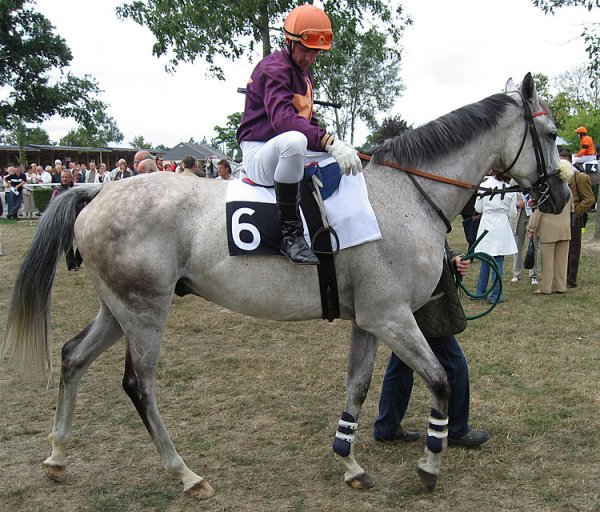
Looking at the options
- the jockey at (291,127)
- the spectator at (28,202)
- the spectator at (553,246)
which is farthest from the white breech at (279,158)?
the spectator at (28,202)

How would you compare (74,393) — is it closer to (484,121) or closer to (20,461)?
(20,461)

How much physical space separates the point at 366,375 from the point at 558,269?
252 inches

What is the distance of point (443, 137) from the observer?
356 cm

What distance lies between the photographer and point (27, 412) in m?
4.56

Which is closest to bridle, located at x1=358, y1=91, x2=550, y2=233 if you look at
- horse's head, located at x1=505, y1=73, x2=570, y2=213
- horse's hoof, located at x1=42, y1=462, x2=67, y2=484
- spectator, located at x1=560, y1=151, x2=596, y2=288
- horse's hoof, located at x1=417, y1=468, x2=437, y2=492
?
horse's head, located at x1=505, y1=73, x2=570, y2=213

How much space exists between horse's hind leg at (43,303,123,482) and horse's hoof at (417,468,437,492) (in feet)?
7.16

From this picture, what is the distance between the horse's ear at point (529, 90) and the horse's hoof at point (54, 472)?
12.5 ft

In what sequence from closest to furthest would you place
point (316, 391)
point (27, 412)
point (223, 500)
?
1. point (223, 500)
2. point (27, 412)
3. point (316, 391)

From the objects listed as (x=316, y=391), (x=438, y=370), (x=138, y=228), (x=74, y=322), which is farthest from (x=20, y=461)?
(x=74, y=322)

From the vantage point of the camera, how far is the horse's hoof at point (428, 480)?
11.1 ft

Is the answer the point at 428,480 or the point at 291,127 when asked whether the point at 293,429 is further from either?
the point at 291,127

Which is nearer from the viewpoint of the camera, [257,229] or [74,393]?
[257,229]

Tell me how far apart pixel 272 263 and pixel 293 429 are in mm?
1612

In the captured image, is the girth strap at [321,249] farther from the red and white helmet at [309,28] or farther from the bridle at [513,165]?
the red and white helmet at [309,28]
